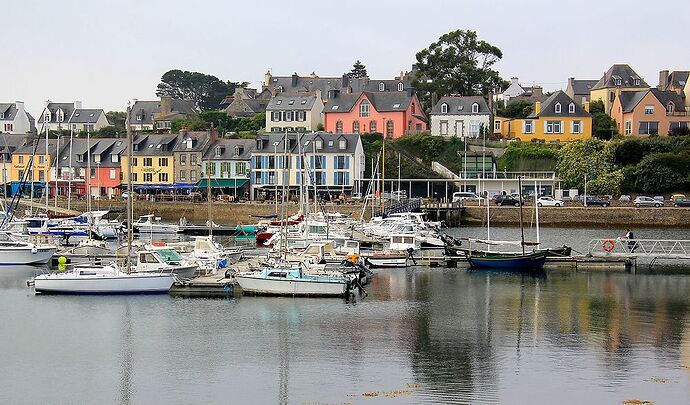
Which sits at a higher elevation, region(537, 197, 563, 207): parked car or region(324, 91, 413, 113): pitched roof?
region(324, 91, 413, 113): pitched roof

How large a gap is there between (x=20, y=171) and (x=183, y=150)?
1617 centimetres

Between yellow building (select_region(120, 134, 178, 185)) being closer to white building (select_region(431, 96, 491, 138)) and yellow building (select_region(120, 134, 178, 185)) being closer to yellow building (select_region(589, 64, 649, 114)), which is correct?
white building (select_region(431, 96, 491, 138))

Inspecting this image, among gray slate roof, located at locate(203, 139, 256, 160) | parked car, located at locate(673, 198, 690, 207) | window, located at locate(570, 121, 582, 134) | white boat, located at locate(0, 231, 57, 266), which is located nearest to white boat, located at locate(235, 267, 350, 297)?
white boat, located at locate(0, 231, 57, 266)

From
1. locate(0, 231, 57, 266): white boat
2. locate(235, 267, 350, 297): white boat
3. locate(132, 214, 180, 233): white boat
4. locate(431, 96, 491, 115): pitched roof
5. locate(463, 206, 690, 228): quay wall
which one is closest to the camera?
locate(235, 267, 350, 297): white boat

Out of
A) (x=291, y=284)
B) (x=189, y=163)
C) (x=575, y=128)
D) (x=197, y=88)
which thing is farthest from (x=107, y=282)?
(x=197, y=88)

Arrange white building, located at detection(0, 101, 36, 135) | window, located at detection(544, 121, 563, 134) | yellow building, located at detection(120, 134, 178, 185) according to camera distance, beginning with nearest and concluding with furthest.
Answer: window, located at detection(544, 121, 563, 134) → yellow building, located at detection(120, 134, 178, 185) → white building, located at detection(0, 101, 36, 135)

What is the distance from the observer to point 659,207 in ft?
247

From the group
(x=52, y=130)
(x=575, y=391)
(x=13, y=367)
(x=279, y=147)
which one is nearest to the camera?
(x=575, y=391)

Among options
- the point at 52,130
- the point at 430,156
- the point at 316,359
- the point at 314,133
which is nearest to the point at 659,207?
the point at 430,156

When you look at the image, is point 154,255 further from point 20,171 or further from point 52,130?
point 52,130

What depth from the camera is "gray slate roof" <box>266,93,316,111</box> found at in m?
97.6

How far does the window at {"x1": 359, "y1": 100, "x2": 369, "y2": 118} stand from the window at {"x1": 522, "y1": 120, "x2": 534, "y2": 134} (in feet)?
47.6

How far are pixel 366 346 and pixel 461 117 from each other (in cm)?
6372

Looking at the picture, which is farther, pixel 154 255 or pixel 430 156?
pixel 430 156
